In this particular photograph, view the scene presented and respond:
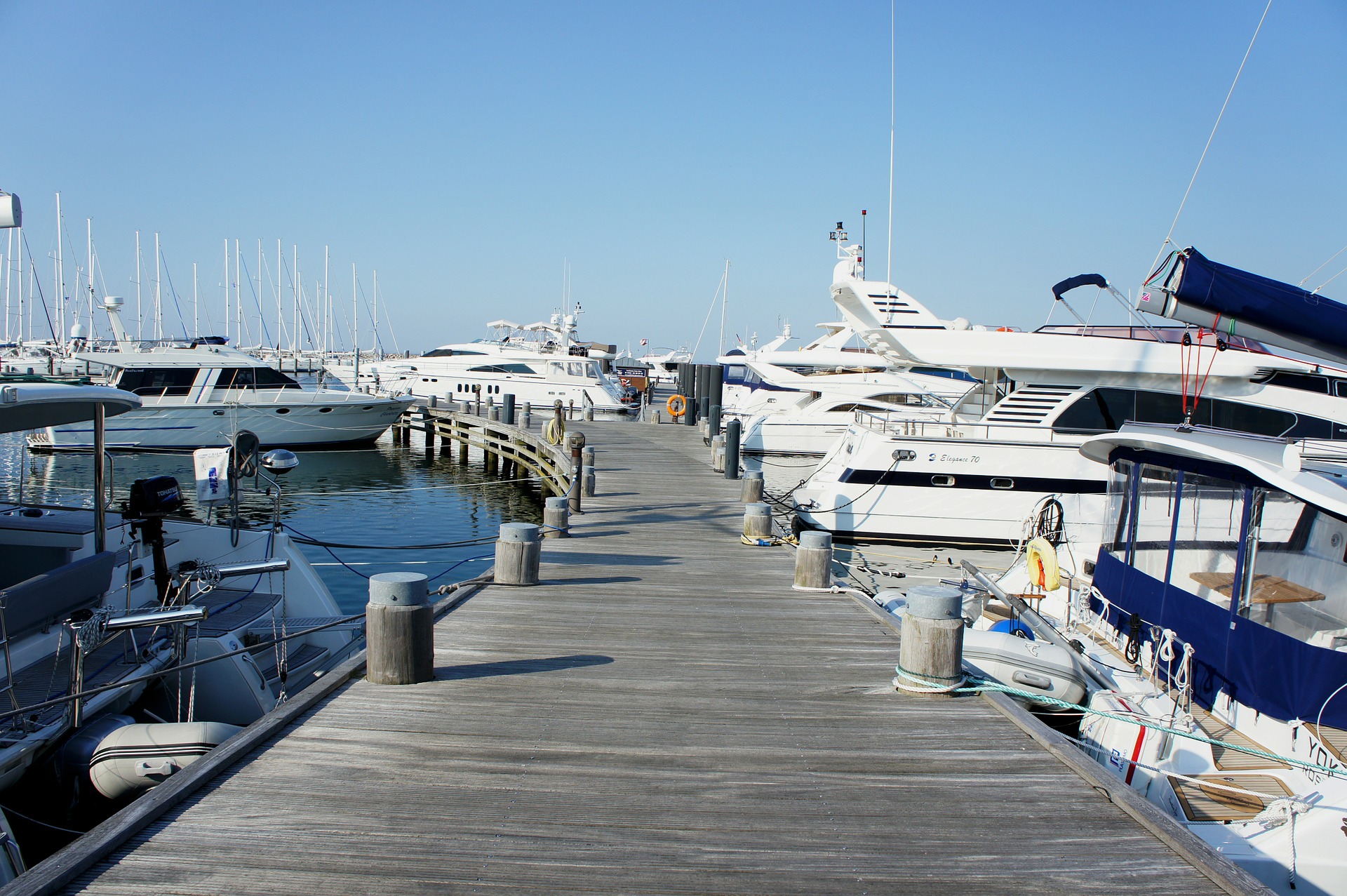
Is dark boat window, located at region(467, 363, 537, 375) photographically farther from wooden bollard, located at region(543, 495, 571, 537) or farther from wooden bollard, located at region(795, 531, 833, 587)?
wooden bollard, located at region(795, 531, 833, 587)

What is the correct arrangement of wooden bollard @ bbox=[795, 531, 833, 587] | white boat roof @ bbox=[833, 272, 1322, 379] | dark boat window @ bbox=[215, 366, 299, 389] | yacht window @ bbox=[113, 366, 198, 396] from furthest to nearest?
dark boat window @ bbox=[215, 366, 299, 389] → yacht window @ bbox=[113, 366, 198, 396] → white boat roof @ bbox=[833, 272, 1322, 379] → wooden bollard @ bbox=[795, 531, 833, 587]

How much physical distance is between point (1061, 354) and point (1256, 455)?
954cm

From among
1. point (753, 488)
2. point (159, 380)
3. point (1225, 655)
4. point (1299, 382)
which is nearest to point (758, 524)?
point (753, 488)

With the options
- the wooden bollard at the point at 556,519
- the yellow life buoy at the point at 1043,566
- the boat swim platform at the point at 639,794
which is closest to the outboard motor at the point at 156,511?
the boat swim platform at the point at 639,794

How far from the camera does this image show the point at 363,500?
25.1m

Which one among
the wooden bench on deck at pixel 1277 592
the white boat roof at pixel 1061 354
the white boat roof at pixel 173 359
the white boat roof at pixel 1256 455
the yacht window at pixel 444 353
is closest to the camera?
the white boat roof at pixel 1256 455

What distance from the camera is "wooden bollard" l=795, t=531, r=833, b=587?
360 inches

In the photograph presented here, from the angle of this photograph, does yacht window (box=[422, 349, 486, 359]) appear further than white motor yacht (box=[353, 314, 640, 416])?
Yes

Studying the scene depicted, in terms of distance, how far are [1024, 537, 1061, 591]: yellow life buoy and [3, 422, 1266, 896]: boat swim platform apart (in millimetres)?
4806

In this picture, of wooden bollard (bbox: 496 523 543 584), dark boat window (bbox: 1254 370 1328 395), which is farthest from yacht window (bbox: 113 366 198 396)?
dark boat window (bbox: 1254 370 1328 395)

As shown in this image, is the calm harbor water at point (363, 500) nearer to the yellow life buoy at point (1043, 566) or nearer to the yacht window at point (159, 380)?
the yacht window at point (159, 380)

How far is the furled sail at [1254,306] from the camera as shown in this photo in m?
9.88

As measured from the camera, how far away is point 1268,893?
11.7ft

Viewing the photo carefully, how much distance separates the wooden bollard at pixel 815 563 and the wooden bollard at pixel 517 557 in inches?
111
